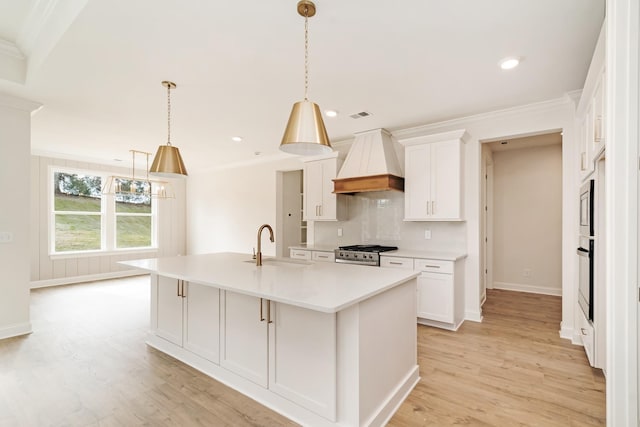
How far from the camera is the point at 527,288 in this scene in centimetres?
541

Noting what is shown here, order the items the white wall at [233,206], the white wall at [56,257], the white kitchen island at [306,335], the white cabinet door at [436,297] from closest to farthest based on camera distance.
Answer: the white kitchen island at [306,335] → the white cabinet door at [436,297] → the white wall at [56,257] → the white wall at [233,206]

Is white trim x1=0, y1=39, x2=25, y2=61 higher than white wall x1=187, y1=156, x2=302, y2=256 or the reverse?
higher

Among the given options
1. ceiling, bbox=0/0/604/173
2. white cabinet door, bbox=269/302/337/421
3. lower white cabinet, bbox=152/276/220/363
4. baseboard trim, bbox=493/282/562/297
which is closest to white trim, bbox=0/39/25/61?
ceiling, bbox=0/0/604/173

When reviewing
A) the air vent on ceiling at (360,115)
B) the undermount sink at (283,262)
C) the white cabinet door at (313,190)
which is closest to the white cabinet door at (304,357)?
the undermount sink at (283,262)

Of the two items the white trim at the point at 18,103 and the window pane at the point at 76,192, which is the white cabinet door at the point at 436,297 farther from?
the window pane at the point at 76,192

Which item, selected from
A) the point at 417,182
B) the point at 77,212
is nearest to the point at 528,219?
the point at 417,182

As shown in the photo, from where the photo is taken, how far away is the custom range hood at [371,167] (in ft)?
13.3

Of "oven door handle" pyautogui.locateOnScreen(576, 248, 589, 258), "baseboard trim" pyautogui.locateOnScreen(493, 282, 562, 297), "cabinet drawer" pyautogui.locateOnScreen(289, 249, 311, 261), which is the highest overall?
"oven door handle" pyautogui.locateOnScreen(576, 248, 589, 258)

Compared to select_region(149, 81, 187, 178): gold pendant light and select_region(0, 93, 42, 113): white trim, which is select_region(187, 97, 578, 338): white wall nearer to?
select_region(149, 81, 187, 178): gold pendant light

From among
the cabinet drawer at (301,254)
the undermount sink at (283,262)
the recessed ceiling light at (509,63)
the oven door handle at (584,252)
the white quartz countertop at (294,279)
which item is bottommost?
the cabinet drawer at (301,254)

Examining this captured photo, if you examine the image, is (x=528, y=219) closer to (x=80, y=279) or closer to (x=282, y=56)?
(x=282, y=56)

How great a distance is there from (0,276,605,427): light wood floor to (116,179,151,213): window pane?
371cm

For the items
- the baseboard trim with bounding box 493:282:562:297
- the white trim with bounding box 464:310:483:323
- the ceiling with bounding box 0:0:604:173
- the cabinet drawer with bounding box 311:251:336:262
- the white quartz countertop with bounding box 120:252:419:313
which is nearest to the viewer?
the white quartz countertop with bounding box 120:252:419:313

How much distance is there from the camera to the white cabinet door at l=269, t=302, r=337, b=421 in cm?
180
